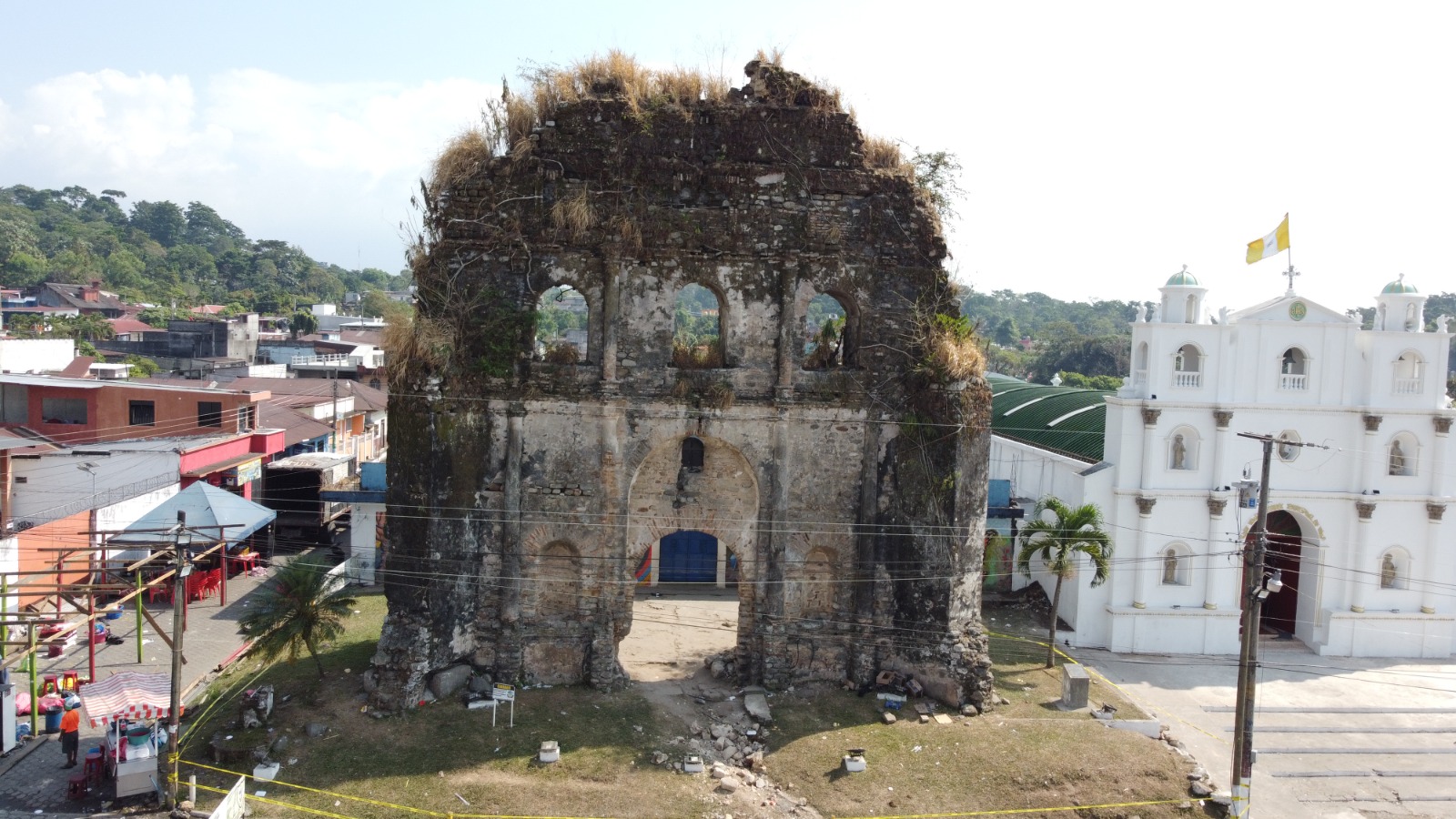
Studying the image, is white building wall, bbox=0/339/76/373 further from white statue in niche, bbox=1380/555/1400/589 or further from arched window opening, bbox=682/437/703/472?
white statue in niche, bbox=1380/555/1400/589

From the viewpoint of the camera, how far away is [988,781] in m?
14.0

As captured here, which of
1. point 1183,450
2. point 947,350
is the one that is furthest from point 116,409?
point 1183,450

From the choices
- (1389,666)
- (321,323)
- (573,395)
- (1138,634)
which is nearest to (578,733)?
(573,395)

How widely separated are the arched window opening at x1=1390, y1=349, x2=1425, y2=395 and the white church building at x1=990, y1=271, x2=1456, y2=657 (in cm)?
4

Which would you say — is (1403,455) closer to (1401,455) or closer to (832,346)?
(1401,455)

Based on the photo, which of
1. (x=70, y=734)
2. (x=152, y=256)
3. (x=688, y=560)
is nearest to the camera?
(x=70, y=734)

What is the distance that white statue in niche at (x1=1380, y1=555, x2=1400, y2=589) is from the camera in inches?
922

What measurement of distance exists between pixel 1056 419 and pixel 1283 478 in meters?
6.31

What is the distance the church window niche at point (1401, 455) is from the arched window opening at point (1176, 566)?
5522 mm

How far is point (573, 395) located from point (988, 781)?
842 cm

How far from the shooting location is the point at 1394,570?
23562 millimetres

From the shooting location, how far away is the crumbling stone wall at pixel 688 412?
51.9 ft

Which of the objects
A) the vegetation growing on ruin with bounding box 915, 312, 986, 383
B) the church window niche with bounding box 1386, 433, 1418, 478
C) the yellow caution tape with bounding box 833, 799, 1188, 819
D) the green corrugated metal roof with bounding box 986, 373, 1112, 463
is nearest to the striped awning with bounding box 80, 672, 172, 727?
the yellow caution tape with bounding box 833, 799, 1188, 819

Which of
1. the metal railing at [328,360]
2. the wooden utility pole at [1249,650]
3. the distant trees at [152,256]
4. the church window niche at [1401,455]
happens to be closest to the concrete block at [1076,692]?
the wooden utility pole at [1249,650]
